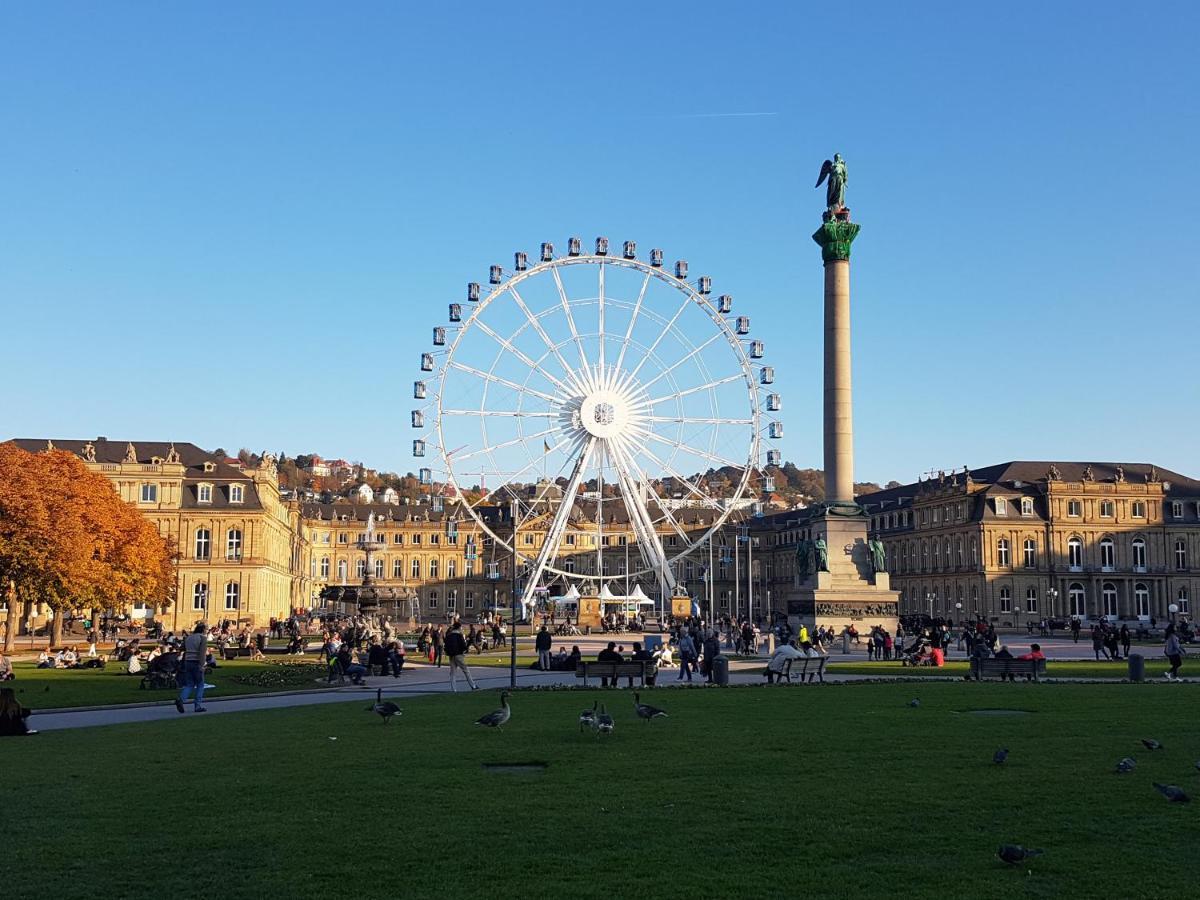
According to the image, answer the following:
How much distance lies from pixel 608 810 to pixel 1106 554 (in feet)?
419

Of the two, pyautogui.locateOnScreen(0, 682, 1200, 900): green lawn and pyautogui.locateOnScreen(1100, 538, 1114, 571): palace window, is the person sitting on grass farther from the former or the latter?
pyautogui.locateOnScreen(1100, 538, 1114, 571): palace window

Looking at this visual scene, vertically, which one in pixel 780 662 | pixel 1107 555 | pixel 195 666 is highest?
pixel 1107 555

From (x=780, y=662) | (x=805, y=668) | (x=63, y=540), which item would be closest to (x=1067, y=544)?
(x=63, y=540)

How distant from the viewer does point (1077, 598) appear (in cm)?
13012

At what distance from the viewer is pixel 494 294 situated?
260ft

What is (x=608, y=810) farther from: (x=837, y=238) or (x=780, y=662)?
(x=837, y=238)

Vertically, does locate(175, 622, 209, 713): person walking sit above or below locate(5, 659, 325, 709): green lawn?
above

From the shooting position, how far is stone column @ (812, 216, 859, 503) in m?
61.1

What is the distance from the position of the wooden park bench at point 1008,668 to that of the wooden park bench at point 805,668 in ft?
16.6

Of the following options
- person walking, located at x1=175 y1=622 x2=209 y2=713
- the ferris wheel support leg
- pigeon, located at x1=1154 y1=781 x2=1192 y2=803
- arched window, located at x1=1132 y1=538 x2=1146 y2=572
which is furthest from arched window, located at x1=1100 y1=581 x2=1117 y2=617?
pigeon, located at x1=1154 y1=781 x2=1192 y2=803

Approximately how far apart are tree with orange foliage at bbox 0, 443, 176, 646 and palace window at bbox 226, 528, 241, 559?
38974 mm

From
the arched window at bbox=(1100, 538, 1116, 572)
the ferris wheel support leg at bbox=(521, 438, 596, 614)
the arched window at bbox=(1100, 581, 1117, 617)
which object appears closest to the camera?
the ferris wheel support leg at bbox=(521, 438, 596, 614)

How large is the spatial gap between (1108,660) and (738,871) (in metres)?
47.1

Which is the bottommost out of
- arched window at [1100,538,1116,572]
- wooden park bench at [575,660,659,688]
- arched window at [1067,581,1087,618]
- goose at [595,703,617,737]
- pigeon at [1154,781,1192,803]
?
pigeon at [1154,781,1192,803]
